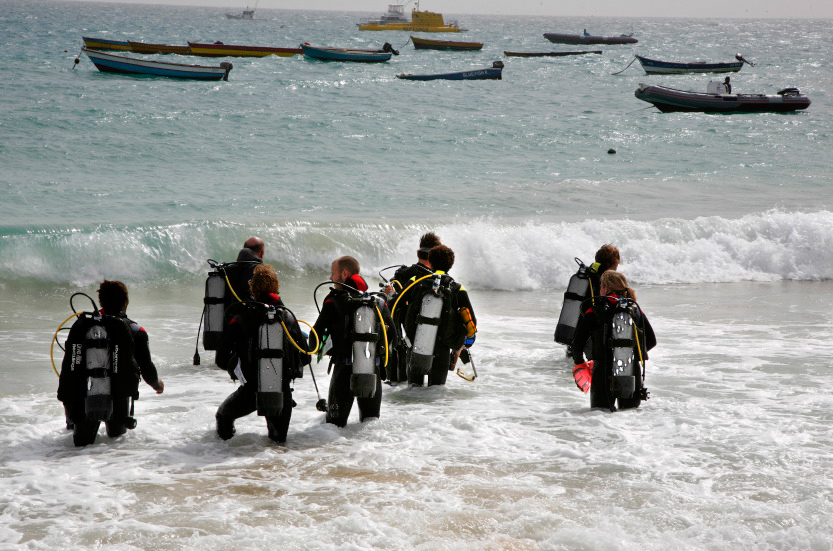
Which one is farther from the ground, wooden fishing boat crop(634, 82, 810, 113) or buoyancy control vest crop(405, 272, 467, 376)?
wooden fishing boat crop(634, 82, 810, 113)

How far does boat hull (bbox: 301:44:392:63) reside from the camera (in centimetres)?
6456

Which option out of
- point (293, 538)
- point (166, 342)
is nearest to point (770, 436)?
point (293, 538)

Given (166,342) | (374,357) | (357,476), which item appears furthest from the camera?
(166,342)

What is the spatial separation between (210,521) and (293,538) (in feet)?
1.95

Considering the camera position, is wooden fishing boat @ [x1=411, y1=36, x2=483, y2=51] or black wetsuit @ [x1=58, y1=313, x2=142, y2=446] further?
wooden fishing boat @ [x1=411, y1=36, x2=483, y2=51]

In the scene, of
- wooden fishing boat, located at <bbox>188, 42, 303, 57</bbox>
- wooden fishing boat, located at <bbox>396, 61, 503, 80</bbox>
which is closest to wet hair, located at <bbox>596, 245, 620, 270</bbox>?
wooden fishing boat, located at <bbox>396, 61, 503, 80</bbox>

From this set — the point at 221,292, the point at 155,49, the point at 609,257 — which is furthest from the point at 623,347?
the point at 155,49

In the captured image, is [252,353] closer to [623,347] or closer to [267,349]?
[267,349]

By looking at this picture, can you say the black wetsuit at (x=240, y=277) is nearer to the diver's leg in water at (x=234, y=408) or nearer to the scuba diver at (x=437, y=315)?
the scuba diver at (x=437, y=315)

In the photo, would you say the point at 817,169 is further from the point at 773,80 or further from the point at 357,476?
the point at 773,80

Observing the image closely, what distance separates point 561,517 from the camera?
226 inches

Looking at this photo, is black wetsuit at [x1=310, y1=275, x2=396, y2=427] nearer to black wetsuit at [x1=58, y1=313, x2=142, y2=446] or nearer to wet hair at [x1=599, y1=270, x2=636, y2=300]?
black wetsuit at [x1=58, y1=313, x2=142, y2=446]

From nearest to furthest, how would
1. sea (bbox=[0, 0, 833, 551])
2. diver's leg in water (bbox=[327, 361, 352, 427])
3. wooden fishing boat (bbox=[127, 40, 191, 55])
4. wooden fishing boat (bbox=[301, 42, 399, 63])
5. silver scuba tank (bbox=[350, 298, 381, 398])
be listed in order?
sea (bbox=[0, 0, 833, 551]) → silver scuba tank (bbox=[350, 298, 381, 398]) → diver's leg in water (bbox=[327, 361, 352, 427]) → wooden fishing boat (bbox=[301, 42, 399, 63]) → wooden fishing boat (bbox=[127, 40, 191, 55])

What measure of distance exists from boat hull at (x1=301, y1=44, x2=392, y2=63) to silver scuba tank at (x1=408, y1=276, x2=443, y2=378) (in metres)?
58.9
